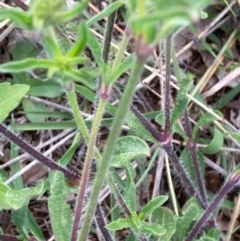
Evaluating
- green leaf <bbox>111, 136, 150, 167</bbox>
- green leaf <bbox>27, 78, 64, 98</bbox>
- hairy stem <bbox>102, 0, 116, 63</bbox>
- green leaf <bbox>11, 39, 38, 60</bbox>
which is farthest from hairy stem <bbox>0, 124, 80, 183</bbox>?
green leaf <bbox>11, 39, 38, 60</bbox>

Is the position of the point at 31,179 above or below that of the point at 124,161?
below

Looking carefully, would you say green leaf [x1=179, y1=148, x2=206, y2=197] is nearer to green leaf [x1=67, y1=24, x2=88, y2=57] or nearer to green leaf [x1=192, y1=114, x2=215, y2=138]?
green leaf [x1=192, y1=114, x2=215, y2=138]

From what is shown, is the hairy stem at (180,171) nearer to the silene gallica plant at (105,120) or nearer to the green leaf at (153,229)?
the silene gallica plant at (105,120)

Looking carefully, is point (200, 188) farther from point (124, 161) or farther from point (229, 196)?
point (124, 161)

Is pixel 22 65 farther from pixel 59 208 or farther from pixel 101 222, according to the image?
pixel 101 222

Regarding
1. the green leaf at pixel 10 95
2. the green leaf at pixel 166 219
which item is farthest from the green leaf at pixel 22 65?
the green leaf at pixel 166 219

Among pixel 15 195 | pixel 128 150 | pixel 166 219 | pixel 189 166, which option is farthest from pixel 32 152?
pixel 189 166

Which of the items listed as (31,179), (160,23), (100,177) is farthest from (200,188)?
(160,23)
